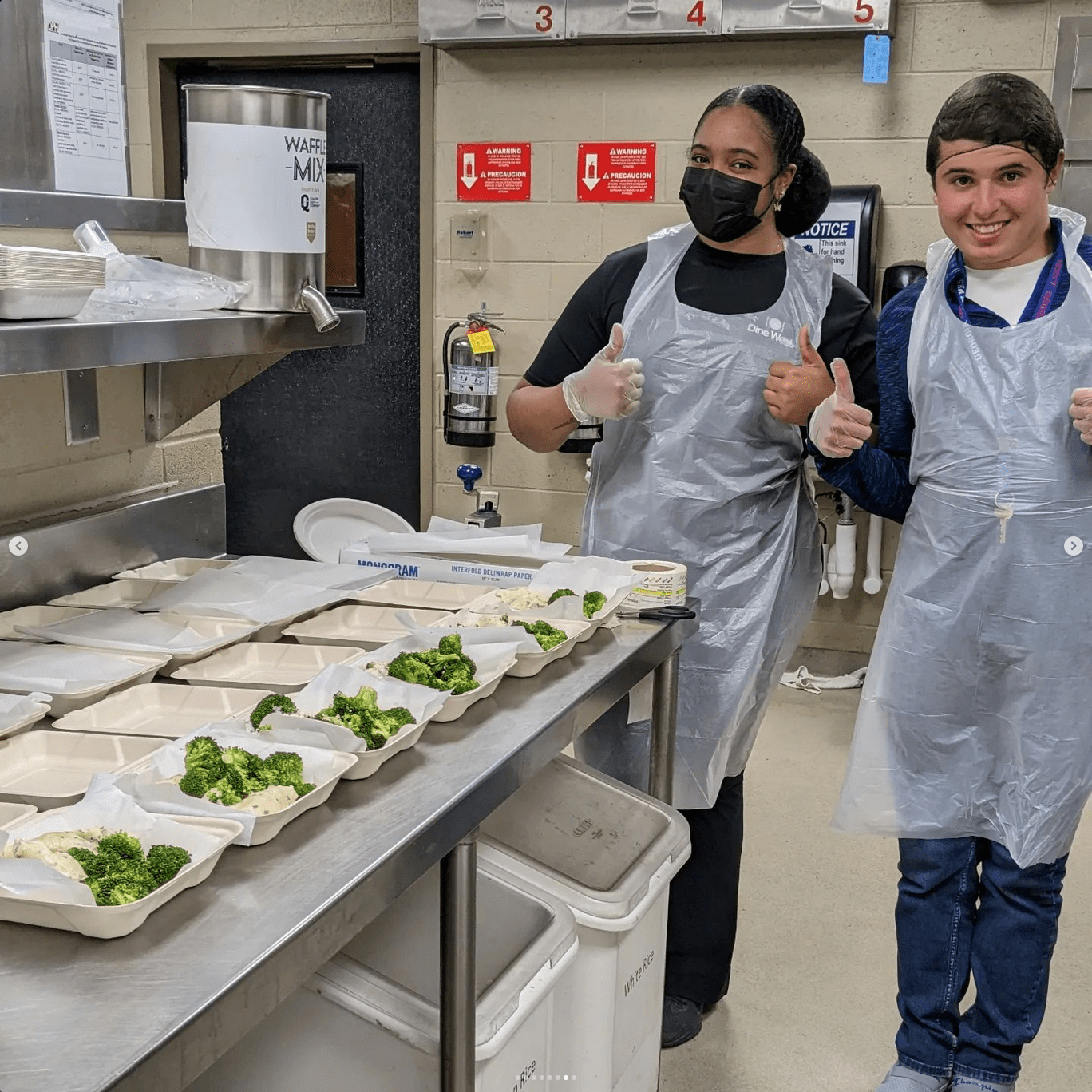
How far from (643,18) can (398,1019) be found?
309cm

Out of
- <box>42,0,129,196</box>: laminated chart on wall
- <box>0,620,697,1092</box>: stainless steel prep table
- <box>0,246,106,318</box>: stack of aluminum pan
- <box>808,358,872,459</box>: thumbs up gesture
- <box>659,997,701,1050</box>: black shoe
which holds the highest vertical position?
<box>42,0,129,196</box>: laminated chart on wall

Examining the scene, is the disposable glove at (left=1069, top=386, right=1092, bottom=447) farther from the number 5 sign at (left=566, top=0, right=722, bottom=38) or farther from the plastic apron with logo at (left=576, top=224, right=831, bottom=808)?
the number 5 sign at (left=566, top=0, right=722, bottom=38)

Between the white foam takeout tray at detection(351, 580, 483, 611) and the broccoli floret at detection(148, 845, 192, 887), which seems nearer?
the broccoli floret at detection(148, 845, 192, 887)

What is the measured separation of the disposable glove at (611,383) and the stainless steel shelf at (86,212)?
2.15ft

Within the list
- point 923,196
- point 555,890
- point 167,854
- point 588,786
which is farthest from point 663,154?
point 167,854

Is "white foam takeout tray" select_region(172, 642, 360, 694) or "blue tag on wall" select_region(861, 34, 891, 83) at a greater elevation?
"blue tag on wall" select_region(861, 34, 891, 83)

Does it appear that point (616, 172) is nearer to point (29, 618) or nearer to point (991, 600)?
point (991, 600)

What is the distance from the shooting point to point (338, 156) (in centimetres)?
429

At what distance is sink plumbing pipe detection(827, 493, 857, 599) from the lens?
372cm

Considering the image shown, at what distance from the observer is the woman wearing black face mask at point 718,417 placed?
6.55 feet

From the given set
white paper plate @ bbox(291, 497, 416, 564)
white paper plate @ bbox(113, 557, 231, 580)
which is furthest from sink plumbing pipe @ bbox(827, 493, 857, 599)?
white paper plate @ bbox(113, 557, 231, 580)

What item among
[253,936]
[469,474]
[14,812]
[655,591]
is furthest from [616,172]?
[253,936]

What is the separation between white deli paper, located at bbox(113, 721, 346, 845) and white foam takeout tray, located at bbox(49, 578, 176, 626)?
0.51m

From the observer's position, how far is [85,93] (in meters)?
1.62
